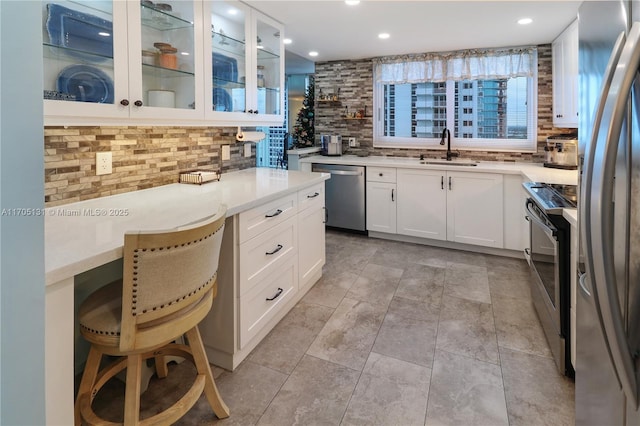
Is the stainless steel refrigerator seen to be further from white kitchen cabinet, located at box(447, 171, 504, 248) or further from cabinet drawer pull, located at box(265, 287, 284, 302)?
white kitchen cabinet, located at box(447, 171, 504, 248)

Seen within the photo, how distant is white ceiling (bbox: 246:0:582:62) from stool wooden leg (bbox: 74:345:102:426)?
2.31 metres

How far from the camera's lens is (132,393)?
1337 mm

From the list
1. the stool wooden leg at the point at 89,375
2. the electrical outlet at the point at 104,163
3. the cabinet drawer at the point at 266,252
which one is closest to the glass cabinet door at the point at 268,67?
the cabinet drawer at the point at 266,252

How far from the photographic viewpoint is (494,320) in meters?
2.55

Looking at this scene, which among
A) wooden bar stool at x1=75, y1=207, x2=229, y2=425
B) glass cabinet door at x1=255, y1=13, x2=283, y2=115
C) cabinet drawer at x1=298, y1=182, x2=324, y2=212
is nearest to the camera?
wooden bar stool at x1=75, y1=207, x2=229, y2=425

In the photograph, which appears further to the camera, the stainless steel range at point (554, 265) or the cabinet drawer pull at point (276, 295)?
the cabinet drawer pull at point (276, 295)

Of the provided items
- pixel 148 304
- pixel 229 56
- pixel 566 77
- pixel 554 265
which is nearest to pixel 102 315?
pixel 148 304

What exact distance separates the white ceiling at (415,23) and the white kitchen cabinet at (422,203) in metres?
1.36

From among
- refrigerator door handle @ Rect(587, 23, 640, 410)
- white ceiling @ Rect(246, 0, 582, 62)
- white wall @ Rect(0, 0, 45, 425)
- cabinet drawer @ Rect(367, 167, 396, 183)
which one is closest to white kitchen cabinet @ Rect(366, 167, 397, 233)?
cabinet drawer @ Rect(367, 167, 396, 183)

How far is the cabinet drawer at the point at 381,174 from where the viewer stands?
13.9ft

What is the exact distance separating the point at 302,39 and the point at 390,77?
1.34 metres

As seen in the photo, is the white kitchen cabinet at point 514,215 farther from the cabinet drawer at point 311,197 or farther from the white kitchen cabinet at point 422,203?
the cabinet drawer at point 311,197

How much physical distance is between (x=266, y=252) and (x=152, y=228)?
0.83m

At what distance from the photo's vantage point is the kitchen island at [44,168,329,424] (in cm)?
108
